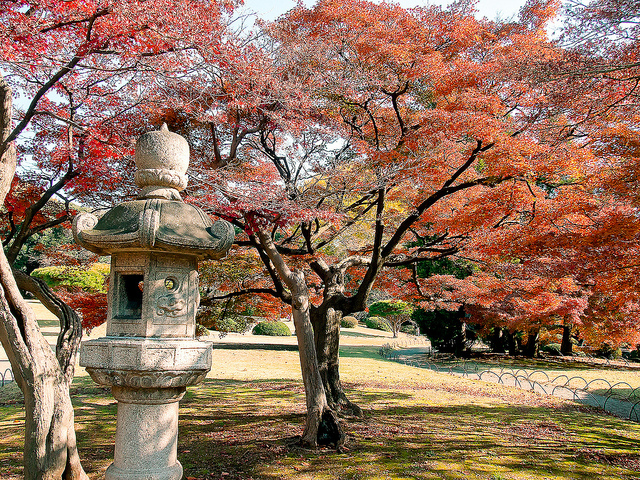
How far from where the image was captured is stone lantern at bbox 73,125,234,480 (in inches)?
139

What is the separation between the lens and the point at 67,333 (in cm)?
579

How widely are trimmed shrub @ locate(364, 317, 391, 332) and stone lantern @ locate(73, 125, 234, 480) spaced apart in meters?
40.6

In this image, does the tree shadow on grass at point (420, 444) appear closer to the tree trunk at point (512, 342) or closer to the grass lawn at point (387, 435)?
the grass lawn at point (387, 435)

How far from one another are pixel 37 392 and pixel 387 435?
5829mm

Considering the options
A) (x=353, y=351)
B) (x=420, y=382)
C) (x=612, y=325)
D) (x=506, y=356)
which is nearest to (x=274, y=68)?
(x=420, y=382)

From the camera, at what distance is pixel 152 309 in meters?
3.73

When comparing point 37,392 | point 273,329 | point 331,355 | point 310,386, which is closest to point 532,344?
point 273,329

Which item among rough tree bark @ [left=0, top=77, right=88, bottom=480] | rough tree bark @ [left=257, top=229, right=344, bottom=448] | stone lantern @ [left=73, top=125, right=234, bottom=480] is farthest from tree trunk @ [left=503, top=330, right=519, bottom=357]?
stone lantern @ [left=73, top=125, right=234, bottom=480]

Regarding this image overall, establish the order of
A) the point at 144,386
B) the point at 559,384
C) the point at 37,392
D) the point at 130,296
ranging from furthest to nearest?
1. the point at 559,384
2. the point at 37,392
3. the point at 130,296
4. the point at 144,386

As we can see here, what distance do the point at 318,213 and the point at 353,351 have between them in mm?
19155

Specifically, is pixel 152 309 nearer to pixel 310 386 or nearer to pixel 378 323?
pixel 310 386

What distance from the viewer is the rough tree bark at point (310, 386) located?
7242mm

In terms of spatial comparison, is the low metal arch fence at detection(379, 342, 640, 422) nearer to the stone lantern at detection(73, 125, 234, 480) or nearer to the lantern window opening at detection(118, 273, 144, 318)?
the stone lantern at detection(73, 125, 234, 480)

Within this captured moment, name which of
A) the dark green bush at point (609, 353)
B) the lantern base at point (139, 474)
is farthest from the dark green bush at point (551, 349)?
the lantern base at point (139, 474)
